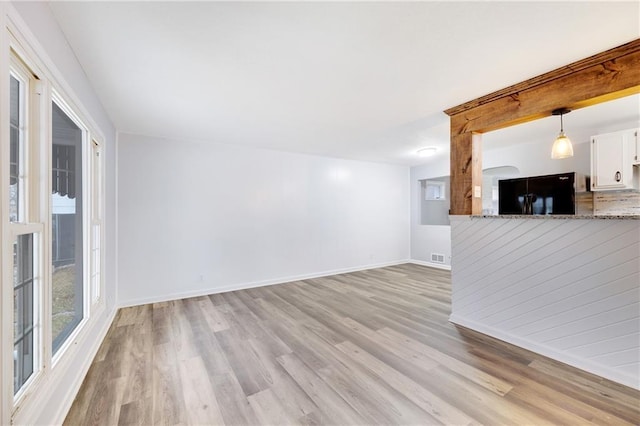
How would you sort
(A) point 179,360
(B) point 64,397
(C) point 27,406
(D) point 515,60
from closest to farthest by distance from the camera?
(C) point 27,406 → (B) point 64,397 → (D) point 515,60 → (A) point 179,360

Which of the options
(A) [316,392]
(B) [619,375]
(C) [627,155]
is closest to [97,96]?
(A) [316,392]

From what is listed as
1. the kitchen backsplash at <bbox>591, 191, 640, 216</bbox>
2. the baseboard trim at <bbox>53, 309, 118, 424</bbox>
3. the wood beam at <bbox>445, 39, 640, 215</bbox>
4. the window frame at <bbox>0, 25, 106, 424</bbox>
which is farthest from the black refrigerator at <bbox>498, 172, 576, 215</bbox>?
the baseboard trim at <bbox>53, 309, 118, 424</bbox>

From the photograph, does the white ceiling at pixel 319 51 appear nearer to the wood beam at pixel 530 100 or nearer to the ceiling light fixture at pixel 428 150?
the wood beam at pixel 530 100

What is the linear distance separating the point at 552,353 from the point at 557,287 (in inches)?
23.6

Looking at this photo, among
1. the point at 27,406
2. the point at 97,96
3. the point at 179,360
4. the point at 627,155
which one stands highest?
the point at 97,96

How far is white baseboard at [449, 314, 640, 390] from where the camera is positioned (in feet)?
Answer: 6.58

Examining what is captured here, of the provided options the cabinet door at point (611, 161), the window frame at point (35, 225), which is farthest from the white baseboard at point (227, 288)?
the cabinet door at point (611, 161)

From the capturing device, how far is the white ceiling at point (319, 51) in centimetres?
159

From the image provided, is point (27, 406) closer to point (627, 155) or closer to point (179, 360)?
point (179, 360)

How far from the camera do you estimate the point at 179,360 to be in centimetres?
235

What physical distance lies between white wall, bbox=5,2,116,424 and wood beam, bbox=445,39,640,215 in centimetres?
344

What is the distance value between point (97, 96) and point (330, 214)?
409 cm

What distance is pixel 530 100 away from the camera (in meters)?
2.48

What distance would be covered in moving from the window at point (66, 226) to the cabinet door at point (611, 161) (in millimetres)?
5976
